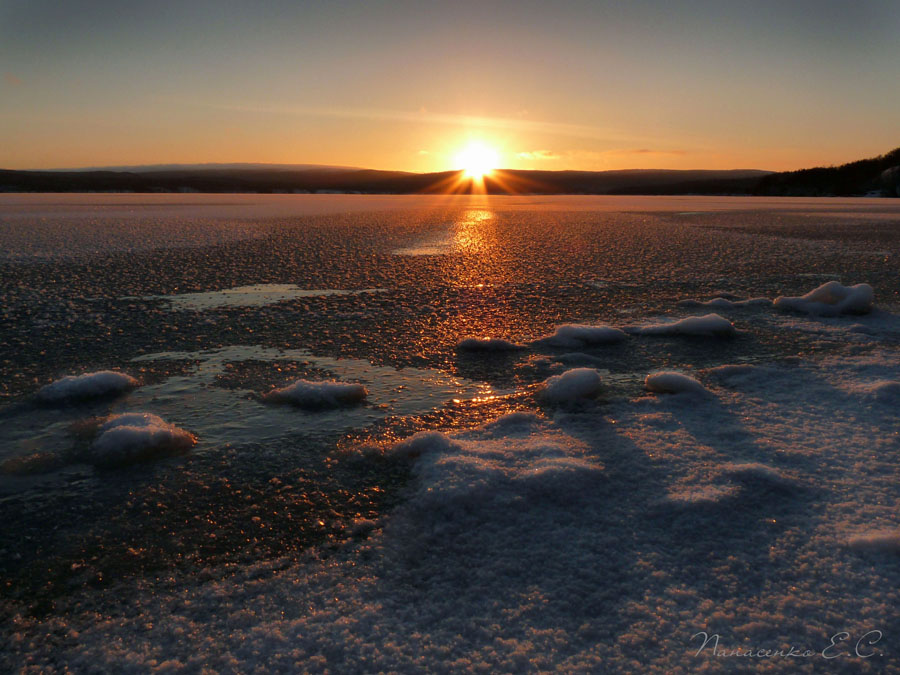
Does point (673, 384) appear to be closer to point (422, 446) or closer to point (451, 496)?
point (422, 446)

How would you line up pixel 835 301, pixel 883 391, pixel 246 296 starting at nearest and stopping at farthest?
pixel 883 391 < pixel 835 301 < pixel 246 296

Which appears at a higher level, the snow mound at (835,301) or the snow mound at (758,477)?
the snow mound at (835,301)

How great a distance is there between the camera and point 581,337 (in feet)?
14.4

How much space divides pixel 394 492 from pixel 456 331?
2.45m

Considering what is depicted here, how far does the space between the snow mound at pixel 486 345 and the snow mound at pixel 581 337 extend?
0.26 m

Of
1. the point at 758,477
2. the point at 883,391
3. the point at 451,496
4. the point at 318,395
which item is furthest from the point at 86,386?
the point at 883,391

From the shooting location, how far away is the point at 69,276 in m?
6.80

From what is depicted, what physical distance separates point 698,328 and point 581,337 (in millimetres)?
940

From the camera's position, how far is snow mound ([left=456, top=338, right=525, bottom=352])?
4207mm

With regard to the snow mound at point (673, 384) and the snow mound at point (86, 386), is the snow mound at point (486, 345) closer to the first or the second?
the snow mound at point (673, 384)

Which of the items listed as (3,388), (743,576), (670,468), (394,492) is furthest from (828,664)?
(3,388)

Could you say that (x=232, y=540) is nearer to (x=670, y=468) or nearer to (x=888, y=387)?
(x=670, y=468)

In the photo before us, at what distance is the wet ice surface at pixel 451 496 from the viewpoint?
5.35 ft

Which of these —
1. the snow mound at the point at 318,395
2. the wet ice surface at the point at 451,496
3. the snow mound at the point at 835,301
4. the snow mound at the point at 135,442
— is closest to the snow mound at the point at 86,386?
the wet ice surface at the point at 451,496
